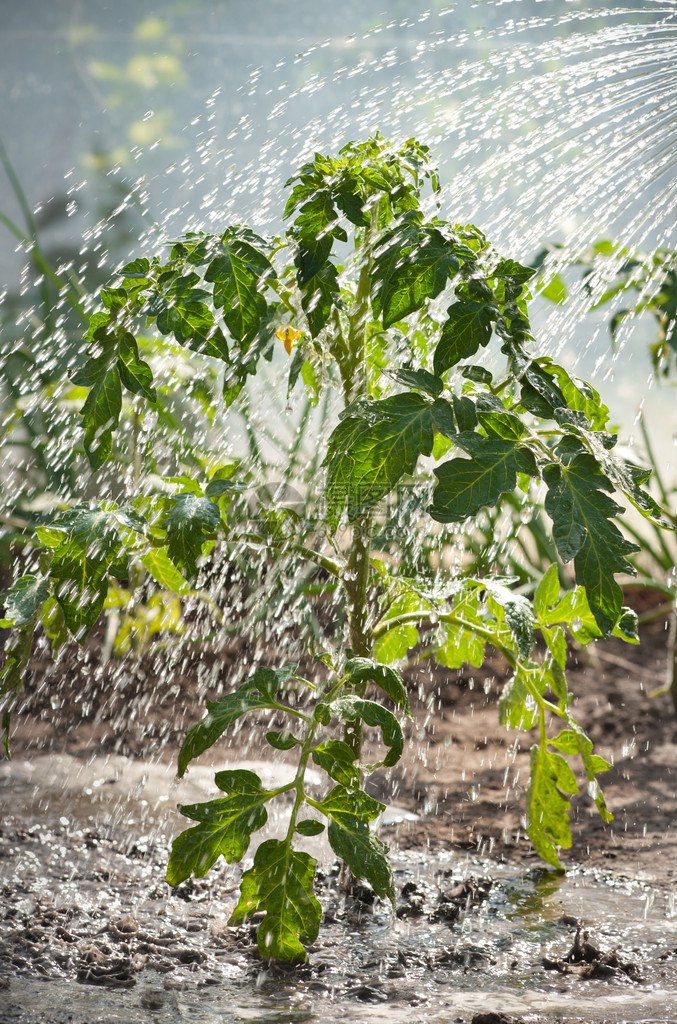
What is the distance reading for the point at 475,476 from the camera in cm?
80

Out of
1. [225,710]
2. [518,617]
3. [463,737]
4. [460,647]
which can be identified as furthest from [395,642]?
[463,737]

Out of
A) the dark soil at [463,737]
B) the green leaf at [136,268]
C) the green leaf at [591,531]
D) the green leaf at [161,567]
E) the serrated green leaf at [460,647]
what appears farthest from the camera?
the dark soil at [463,737]

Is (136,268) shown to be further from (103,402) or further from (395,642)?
(395,642)

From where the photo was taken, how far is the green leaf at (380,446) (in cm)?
82

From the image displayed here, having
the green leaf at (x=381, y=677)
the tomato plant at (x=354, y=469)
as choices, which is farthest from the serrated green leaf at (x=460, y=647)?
the green leaf at (x=381, y=677)

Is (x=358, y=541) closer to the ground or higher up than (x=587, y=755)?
higher up

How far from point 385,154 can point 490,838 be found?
116 cm

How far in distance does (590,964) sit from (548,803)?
0.22m

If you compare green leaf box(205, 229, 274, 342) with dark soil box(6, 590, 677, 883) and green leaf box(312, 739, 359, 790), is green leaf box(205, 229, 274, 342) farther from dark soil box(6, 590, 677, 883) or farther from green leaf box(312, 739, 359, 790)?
dark soil box(6, 590, 677, 883)

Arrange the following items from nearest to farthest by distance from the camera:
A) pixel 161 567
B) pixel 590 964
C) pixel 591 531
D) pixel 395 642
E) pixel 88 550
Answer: pixel 591 531
pixel 88 550
pixel 590 964
pixel 161 567
pixel 395 642

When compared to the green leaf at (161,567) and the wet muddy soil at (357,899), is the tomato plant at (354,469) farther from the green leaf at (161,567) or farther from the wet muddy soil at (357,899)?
the wet muddy soil at (357,899)

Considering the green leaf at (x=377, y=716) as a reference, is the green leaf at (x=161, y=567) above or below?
above

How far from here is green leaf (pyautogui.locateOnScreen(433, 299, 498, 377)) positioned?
860 millimetres

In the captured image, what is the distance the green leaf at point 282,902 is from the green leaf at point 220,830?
0.09ft
